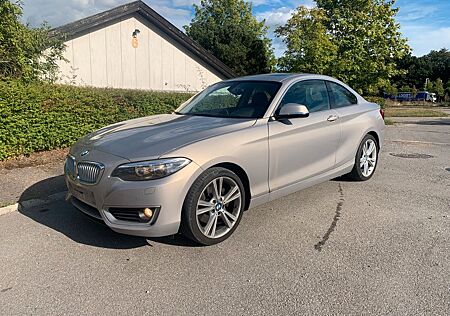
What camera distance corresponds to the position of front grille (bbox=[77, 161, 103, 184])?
3.20 meters

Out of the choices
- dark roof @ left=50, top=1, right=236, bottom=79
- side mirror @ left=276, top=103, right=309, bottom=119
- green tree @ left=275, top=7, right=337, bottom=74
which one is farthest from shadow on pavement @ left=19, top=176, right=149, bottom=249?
green tree @ left=275, top=7, right=337, bottom=74

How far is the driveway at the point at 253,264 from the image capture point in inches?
100.0

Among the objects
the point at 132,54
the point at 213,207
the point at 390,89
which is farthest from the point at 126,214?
the point at 390,89

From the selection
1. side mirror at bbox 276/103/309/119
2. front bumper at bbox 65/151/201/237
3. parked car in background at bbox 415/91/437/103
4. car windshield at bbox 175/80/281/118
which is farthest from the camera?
parked car in background at bbox 415/91/437/103

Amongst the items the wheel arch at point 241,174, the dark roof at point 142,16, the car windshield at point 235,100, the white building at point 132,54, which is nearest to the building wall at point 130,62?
the white building at point 132,54

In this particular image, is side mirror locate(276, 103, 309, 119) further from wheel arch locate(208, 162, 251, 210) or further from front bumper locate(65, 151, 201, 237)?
front bumper locate(65, 151, 201, 237)

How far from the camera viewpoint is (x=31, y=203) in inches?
179

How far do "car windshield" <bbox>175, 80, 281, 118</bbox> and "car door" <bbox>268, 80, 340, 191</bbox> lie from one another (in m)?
0.21

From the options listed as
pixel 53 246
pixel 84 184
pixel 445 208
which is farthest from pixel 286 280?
pixel 445 208

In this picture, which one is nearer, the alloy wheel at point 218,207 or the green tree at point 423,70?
the alloy wheel at point 218,207

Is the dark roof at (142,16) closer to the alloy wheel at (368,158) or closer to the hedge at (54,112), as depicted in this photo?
the hedge at (54,112)

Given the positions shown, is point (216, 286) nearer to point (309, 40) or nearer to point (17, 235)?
point (17, 235)

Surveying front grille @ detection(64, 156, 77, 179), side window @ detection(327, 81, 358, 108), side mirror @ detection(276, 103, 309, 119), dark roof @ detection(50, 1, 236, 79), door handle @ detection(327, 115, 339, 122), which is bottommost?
front grille @ detection(64, 156, 77, 179)

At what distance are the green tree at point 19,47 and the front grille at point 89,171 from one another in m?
5.01
